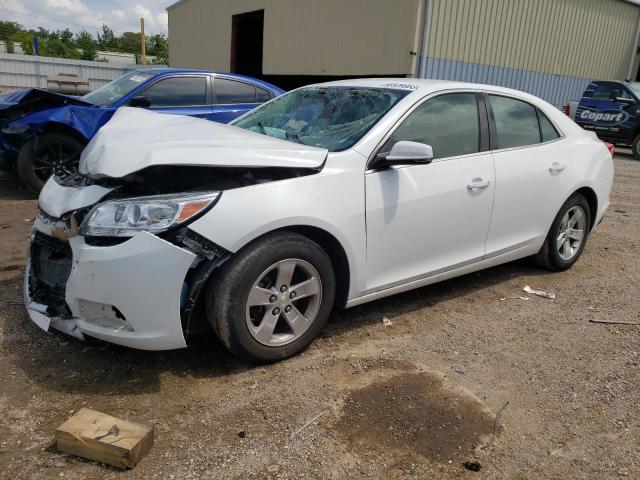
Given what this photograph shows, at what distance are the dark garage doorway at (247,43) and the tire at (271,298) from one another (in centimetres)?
1713

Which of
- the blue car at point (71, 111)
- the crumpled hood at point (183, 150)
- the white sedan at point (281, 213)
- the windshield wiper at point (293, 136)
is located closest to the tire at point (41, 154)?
the blue car at point (71, 111)

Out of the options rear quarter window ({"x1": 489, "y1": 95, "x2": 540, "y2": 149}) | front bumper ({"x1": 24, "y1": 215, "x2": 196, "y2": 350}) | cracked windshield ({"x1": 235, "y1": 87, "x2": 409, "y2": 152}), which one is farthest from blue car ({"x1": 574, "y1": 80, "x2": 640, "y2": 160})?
front bumper ({"x1": 24, "y1": 215, "x2": 196, "y2": 350})

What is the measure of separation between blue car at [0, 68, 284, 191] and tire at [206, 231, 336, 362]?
4.02 m

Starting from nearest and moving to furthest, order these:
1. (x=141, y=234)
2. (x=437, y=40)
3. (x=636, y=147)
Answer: (x=141, y=234) < (x=437, y=40) < (x=636, y=147)

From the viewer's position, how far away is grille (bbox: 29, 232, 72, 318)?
114 inches

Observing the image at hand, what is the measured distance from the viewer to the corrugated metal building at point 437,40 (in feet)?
41.2

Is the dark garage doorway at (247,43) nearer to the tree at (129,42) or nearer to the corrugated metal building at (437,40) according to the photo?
the corrugated metal building at (437,40)

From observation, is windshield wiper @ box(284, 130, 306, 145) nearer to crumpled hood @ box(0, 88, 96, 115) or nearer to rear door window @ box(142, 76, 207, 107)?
rear door window @ box(142, 76, 207, 107)

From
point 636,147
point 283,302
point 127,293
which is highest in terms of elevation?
point 636,147

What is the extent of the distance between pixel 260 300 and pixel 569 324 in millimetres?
2311

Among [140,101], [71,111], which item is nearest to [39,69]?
[71,111]

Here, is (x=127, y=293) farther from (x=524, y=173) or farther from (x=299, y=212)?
(x=524, y=173)

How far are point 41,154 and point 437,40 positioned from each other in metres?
9.22

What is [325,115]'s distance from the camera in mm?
3812
